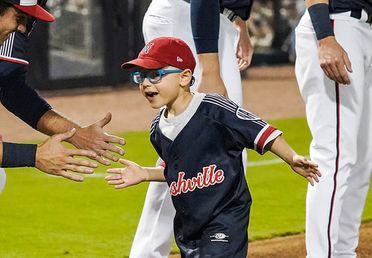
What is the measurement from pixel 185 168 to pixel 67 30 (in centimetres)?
853

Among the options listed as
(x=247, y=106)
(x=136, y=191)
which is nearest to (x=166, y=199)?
(x=136, y=191)

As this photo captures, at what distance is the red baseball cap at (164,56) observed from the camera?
12.1 ft

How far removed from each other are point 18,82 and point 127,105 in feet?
23.1

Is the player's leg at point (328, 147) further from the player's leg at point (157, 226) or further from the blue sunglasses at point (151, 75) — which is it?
the blue sunglasses at point (151, 75)

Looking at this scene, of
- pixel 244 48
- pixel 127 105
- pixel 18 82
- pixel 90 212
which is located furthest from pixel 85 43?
pixel 18 82

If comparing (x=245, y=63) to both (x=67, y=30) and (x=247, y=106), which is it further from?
(x=67, y=30)

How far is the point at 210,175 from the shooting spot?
12.2 ft

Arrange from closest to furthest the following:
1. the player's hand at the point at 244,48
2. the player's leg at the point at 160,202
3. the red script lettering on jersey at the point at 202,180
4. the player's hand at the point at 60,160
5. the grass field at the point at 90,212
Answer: the player's hand at the point at 60,160
the red script lettering on jersey at the point at 202,180
the player's leg at the point at 160,202
the player's hand at the point at 244,48
the grass field at the point at 90,212

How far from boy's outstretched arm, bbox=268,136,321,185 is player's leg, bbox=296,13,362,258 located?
0.56m

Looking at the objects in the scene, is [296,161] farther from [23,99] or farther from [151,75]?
[23,99]

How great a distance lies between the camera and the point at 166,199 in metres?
4.30

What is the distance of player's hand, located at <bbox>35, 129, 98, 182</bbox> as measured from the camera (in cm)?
349

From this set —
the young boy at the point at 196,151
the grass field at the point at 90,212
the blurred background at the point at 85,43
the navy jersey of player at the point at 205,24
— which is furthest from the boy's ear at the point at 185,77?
the blurred background at the point at 85,43

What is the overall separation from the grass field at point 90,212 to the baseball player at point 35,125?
1152mm
